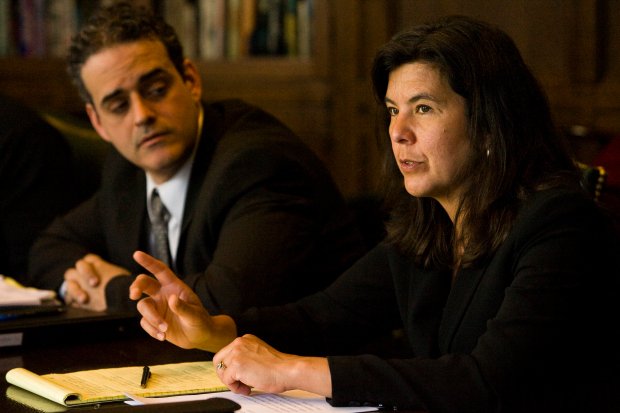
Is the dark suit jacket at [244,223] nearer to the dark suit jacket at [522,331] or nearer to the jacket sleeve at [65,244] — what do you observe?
the jacket sleeve at [65,244]

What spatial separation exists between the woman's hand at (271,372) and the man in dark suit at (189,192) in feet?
2.03

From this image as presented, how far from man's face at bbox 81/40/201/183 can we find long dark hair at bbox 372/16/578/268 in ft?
3.17

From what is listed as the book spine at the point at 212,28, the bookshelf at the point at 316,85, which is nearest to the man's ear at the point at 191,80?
the bookshelf at the point at 316,85

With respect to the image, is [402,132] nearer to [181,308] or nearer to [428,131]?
[428,131]

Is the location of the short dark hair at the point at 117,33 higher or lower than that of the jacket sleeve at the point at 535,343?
higher

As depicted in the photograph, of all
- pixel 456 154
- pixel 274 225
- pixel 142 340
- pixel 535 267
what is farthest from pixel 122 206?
pixel 535 267

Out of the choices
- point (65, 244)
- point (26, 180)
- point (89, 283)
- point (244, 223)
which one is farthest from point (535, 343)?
point (26, 180)

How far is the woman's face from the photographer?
167 centimetres

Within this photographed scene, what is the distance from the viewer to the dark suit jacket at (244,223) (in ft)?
7.23

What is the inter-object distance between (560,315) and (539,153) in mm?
318

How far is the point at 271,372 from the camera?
149cm

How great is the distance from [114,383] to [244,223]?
0.79 m

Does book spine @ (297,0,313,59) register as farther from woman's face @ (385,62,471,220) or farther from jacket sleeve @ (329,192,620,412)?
jacket sleeve @ (329,192,620,412)

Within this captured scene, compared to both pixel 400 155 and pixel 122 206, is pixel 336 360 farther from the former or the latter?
pixel 122 206
